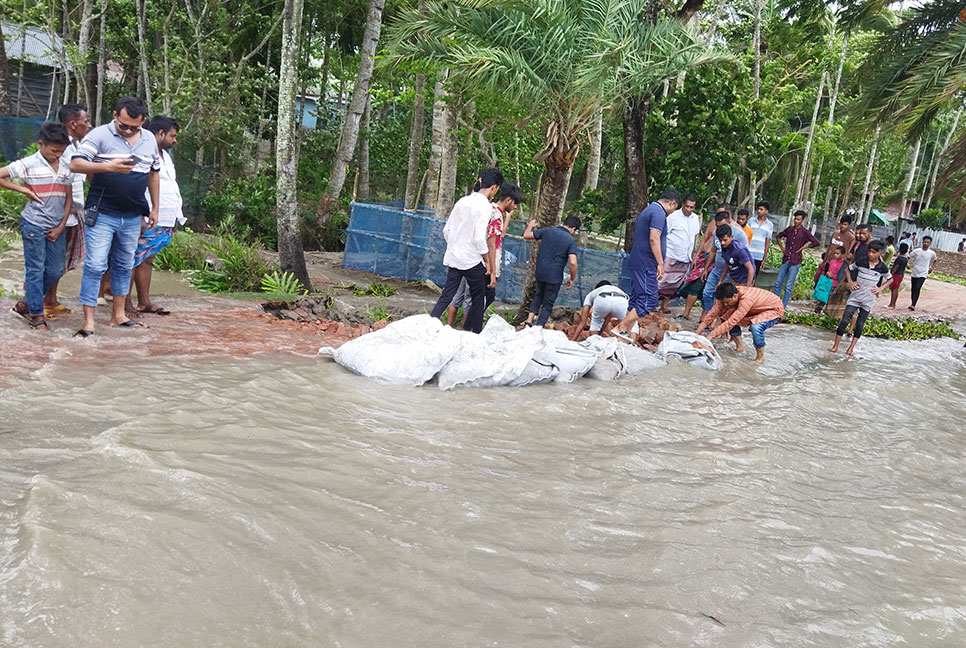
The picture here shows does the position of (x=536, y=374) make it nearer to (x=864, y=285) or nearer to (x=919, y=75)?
(x=864, y=285)

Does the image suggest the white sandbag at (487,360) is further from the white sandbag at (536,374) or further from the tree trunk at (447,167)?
the tree trunk at (447,167)

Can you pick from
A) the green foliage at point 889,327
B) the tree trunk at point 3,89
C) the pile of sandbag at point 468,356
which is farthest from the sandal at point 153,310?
the tree trunk at point 3,89

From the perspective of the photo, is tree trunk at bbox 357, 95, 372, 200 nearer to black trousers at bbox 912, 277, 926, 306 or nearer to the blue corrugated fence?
the blue corrugated fence

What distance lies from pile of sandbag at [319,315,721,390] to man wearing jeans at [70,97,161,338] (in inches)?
71.0

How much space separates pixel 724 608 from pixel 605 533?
26.2 inches

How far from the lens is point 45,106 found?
25109 mm

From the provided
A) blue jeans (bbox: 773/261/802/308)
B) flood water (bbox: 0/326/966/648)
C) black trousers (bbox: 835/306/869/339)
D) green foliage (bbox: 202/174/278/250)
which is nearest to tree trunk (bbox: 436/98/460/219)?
green foliage (bbox: 202/174/278/250)

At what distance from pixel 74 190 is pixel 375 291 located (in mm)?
5334

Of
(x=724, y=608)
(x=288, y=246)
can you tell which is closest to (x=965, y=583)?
(x=724, y=608)

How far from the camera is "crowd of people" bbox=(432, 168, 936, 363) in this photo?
24.0 feet

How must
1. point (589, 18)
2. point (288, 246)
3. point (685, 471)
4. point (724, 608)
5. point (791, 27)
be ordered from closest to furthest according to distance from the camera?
point (724, 608) → point (685, 471) → point (589, 18) → point (288, 246) → point (791, 27)

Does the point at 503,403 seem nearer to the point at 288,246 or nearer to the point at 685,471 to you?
the point at 685,471

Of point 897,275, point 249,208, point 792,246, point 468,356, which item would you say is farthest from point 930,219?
point 468,356

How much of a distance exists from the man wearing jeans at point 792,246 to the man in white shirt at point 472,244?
245 inches
